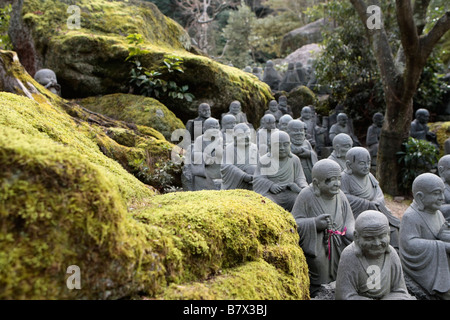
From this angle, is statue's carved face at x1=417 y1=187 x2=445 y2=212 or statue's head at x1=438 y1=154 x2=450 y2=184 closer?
statue's carved face at x1=417 y1=187 x2=445 y2=212

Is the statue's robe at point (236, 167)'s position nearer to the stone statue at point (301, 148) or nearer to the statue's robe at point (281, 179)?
the statue's robe at point (281, 179)

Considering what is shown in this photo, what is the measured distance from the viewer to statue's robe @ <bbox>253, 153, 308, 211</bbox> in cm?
591

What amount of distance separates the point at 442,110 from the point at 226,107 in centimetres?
964

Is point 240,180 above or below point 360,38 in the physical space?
below

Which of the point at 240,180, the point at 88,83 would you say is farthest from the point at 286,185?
the point at 88,83

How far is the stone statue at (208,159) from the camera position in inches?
302

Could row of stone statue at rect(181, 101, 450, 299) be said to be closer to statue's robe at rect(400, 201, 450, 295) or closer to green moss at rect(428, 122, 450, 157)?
statue's robe at rect(400, 201, 450, 295)

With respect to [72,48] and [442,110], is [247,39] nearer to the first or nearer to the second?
[442,110]

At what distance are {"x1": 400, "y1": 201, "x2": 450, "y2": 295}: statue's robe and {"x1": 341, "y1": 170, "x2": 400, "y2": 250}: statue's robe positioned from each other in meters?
1.27

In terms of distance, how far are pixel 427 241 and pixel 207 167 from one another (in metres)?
4.25

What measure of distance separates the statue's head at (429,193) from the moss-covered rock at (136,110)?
6366mm

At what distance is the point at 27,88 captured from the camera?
19.2 ft
